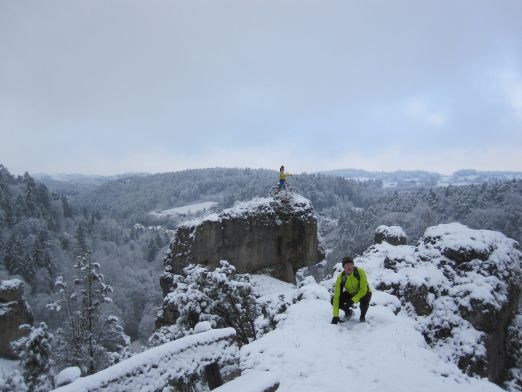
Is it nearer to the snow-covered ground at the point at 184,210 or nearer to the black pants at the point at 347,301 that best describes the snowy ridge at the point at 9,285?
the black pants at the point at 347,301

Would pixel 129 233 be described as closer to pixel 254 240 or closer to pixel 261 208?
pixel 261 208

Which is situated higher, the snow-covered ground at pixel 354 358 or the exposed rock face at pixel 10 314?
the snow-covered ground at pixel 354 358

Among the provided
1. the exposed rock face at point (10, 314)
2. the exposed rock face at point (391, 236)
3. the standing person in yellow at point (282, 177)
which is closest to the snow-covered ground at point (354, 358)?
the standing person in yellow at point (282, 177)

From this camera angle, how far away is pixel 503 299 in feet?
38.4

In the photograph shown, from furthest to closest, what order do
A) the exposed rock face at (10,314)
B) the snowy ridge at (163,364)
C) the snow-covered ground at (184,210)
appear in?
1. the snow-covered ground at (184,210)
2. the exposed rock face at (10,314)
3. the snowy ridge at (163,364)

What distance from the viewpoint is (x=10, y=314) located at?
22344 millimetres

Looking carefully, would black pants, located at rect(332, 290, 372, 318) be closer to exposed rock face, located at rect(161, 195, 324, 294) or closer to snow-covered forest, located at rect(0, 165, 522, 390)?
snow-covered forest, located at rect(0, 165, 522, 390)

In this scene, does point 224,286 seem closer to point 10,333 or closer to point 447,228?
point 447,228

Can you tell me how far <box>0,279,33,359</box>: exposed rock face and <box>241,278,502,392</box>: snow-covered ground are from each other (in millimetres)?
21449

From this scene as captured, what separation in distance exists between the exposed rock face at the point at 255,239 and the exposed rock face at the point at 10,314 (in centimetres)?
995

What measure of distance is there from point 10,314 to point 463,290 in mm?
25563

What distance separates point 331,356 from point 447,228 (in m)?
9.39

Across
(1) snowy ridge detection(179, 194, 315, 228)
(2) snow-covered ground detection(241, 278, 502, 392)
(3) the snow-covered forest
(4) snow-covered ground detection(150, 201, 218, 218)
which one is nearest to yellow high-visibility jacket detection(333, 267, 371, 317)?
(2) snow-covered ground detection(241, 278, 502, 392)

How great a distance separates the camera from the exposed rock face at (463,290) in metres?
11.0
